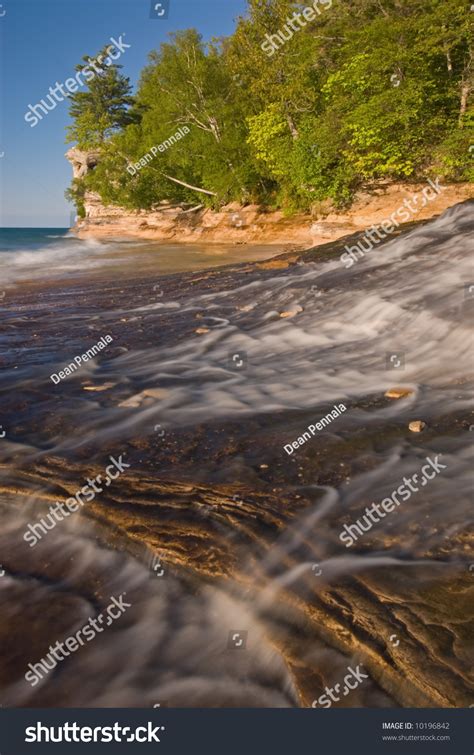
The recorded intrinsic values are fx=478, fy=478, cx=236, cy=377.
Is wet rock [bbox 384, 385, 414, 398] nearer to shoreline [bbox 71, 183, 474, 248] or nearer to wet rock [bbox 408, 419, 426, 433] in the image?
wet rock [bbox 408, 419, 426, 433]

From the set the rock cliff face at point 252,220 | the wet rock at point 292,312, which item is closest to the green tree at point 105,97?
the rock cliff face at point 252,220

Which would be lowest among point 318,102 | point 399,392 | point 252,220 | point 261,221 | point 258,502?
point 399,392

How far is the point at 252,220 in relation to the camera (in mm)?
31047

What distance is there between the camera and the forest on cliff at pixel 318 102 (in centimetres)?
1958

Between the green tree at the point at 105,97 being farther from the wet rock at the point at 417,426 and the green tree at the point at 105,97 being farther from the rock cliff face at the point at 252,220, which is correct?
the wet rock at the point at 417,426

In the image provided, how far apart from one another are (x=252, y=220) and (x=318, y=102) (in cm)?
787

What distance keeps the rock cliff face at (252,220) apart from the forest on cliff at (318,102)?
835mm

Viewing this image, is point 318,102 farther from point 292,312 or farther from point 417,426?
point 417,426

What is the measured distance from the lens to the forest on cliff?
1958 centimetres

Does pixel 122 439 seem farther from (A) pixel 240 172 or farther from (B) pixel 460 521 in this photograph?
(A) pixel 240 172

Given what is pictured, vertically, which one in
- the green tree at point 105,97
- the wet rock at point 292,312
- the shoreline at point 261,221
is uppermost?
the green tree at point 105,97

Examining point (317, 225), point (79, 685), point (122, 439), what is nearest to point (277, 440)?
point (122, 439)

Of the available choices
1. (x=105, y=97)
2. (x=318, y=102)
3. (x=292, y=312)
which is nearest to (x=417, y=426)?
(x=292, y=312)

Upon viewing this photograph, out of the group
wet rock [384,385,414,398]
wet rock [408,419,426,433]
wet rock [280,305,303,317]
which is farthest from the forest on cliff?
wet rock [408,419,426,433]
